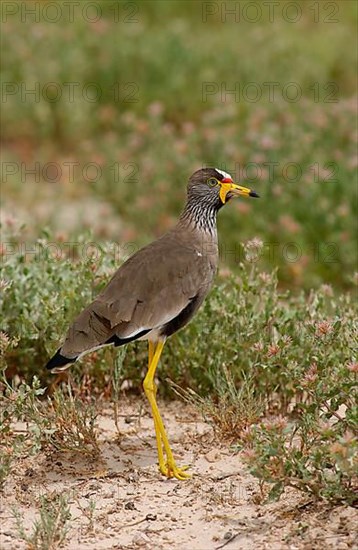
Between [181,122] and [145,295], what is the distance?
5.14 meters

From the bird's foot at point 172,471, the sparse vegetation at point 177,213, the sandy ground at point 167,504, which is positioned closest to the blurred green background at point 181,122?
the sparse vegetation at point 177,213

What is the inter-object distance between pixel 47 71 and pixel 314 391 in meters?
6.10

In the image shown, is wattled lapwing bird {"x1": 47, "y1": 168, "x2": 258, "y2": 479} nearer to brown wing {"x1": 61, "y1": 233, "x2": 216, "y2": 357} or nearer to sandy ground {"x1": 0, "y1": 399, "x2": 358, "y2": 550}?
brown wing {"x1": 61, "y1": 233, "x2": 216, "y2": 357}

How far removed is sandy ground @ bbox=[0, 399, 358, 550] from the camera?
397 centimetres

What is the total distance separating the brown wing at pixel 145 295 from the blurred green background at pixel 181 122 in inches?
48.9

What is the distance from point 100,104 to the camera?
9.70 meters

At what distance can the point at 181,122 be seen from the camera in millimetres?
9500

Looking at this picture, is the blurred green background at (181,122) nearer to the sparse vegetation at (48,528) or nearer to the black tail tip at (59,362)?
the black tail tip at (59,362)

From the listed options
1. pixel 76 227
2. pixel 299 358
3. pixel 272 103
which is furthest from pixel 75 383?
pixel 272 103

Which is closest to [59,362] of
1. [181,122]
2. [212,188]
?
[212,188]

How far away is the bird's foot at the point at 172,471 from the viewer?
452cm

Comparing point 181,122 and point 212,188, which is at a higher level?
point 212,188

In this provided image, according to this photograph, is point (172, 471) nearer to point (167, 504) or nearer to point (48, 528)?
point (167, 504)

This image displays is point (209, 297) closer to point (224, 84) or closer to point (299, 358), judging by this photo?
point (299, 358)
